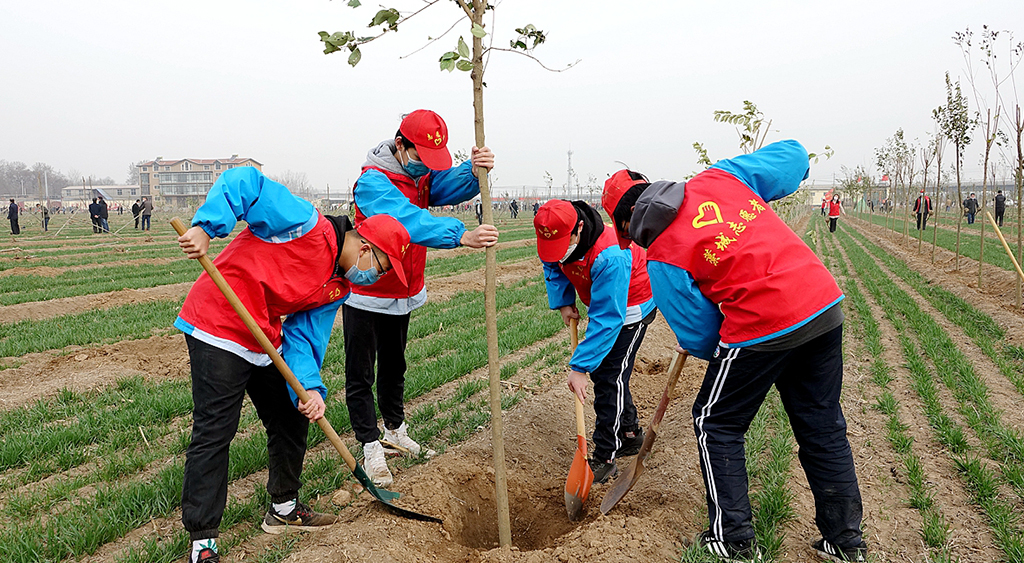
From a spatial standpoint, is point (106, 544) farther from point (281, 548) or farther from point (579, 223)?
point (579, 223)

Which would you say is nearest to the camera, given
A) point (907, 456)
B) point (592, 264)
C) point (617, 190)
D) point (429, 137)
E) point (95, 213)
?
point (617, 190)

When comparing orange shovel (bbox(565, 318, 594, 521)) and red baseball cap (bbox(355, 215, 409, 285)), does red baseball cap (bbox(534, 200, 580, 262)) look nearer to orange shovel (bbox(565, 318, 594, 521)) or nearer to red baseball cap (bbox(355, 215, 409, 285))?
red baseball cap (bbox(355, 215, 409, 285))

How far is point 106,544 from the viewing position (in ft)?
10.2

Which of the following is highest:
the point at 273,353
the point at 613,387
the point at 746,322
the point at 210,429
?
the point at 746,322

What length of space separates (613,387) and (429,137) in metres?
1.89

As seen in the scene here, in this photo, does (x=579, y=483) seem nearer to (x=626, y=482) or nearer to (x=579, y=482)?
(x=579, y=482)

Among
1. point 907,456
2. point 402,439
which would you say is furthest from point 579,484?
point 907,456

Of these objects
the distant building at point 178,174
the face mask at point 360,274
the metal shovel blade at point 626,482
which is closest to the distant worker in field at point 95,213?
the face mask at point 360,274

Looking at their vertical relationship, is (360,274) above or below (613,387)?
above

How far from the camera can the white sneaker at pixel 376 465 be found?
3.75m

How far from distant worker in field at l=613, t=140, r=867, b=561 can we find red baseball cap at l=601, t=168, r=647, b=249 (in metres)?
0.56

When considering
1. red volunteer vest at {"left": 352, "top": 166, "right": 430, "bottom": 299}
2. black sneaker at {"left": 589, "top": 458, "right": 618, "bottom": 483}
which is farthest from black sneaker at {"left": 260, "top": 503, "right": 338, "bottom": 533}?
black sneaker at {"left": 589, "top": 458, "right": 618, "bottom": 483}

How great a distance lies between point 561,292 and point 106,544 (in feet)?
9.49

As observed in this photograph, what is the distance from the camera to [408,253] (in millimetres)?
3762
